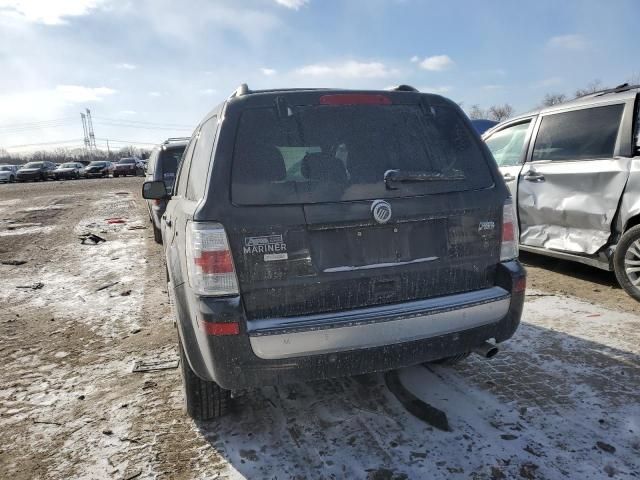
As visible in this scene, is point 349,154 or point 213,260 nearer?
point 213,260

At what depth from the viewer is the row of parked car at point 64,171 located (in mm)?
39344

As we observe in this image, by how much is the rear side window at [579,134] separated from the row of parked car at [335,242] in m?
2.93

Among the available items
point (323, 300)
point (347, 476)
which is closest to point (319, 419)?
point (347, 476)

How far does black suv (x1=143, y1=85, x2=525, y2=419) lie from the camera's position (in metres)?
2.21

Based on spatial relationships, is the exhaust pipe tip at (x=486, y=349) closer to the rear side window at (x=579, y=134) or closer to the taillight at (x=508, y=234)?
the taillight at (x=508, y=234)

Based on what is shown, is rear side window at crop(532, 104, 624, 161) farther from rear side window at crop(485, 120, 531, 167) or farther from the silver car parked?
the silver car parked

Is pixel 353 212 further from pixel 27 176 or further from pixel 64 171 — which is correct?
pixel 64 171

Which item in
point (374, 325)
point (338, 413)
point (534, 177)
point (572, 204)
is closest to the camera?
point (374, 325)

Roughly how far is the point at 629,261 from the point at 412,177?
3.37 metres

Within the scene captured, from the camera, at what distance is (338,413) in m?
2.86

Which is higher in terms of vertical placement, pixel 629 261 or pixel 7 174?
pixel 7 174

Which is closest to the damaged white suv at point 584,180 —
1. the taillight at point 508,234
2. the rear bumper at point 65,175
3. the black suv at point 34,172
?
the taillight at point 508,234

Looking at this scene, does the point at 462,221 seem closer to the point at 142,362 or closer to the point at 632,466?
the point at 632,466

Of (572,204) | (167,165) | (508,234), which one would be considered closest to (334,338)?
(508,234)
